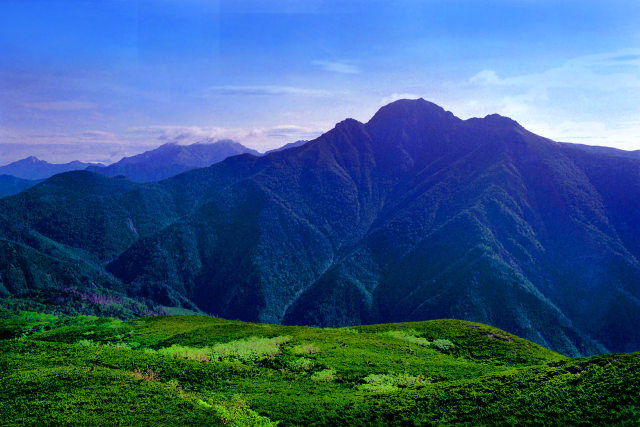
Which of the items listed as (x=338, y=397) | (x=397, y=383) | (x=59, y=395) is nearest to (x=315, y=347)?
(x=397, y=383)

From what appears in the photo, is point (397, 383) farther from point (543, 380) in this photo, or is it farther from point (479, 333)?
point (479, 333)

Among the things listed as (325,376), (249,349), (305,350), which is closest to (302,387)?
(325,376)

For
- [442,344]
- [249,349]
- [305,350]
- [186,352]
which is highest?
[186,352]

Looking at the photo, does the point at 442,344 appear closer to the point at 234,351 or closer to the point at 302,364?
the point at 302,364

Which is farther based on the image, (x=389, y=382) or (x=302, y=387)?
(x=389, y=382)

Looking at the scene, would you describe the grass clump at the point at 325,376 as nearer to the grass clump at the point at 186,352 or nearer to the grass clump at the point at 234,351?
the grass clump at the point at 234,351

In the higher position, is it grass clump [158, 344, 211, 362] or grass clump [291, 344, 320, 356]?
grass clump [158, 344, 211, 362]

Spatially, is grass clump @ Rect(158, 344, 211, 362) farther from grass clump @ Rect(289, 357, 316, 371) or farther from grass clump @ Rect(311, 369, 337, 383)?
grass clump @ Rect(311, 369, 337, 383)

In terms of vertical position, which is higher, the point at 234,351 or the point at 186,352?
the point at 186,352

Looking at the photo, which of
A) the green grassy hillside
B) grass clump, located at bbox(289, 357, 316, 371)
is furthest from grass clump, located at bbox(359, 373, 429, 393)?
grass clump, located at bbox(289, 357, 316, 371)
